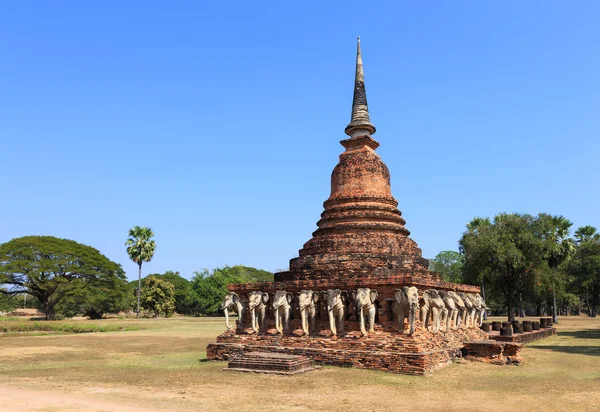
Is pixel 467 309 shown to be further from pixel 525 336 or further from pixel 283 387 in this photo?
pixel 283 387

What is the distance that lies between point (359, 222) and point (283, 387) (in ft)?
28.2

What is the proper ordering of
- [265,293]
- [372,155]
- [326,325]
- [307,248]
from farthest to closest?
[372,155], [307,248], [265,293], [326,325]

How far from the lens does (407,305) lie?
13.8m

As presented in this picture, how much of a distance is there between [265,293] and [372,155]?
24.4 feet

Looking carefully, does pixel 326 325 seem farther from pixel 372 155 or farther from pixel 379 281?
pixel 372 155

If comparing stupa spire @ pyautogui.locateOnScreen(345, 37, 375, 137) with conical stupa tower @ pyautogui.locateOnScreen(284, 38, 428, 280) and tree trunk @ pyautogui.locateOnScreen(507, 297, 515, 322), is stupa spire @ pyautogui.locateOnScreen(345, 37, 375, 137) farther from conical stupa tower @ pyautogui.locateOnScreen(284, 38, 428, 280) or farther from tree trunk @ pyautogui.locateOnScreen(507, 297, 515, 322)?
tree trunk @ pyautogui.locateOnScreen(507, 297, 515, 322)

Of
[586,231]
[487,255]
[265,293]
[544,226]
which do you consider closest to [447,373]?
[265,293]

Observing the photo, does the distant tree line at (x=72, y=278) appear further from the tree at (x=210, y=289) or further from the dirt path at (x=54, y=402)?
the dirt path at (x=54, y=402)

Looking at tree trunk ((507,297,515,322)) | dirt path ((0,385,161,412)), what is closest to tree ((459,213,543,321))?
tree trunk ((507,297,515,322))

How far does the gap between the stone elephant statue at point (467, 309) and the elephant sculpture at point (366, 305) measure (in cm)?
511

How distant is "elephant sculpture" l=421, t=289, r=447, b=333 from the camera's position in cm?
1480

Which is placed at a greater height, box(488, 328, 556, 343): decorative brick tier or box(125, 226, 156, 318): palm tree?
box(125, 226, 156, 318): palm tree

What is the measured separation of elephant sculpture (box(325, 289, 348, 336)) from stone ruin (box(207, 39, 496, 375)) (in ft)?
0.10

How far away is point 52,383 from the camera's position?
11.9 m
